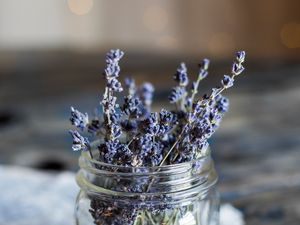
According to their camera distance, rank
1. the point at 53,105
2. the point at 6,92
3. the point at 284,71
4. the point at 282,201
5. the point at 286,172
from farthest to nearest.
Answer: the point at 284,71
the point at 6,92
the point at 53,105
the point at 286,172
the point at 282,201

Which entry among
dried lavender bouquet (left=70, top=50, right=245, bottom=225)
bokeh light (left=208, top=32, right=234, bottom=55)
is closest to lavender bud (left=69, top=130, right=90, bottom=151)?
dried lavender bouquet (left=70, top=50, right=245, bottom=225)

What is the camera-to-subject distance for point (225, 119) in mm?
1340

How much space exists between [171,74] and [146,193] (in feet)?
3.59

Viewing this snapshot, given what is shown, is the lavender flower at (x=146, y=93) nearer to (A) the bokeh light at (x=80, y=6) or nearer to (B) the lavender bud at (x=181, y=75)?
(B) the lavender bud at (x=181, y=75)

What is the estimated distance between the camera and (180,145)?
0.64 m

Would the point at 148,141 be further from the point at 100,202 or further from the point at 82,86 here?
the point at 82,86

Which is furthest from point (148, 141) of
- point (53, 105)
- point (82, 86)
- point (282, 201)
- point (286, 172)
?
point (82, 86)

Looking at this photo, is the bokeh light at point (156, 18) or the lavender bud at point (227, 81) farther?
the bokeh light at point (156, 18)

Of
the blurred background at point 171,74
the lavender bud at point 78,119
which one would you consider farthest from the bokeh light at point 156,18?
the lavender bud at point 78,119

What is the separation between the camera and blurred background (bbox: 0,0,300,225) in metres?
1.04

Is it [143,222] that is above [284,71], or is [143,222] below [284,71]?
below

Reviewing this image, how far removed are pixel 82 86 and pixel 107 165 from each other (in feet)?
3.25

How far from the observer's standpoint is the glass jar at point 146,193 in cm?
62

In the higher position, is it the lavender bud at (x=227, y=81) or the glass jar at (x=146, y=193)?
the lavender bud at (x=227, y=81)
